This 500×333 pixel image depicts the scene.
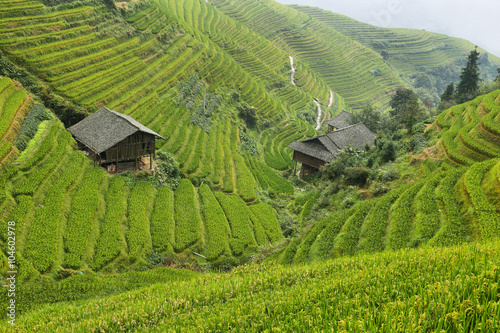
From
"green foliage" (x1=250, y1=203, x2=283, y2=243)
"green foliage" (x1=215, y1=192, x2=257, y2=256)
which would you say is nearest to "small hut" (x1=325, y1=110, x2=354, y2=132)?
"green foliage" (x1=250, y1=203, x2=283, y2=243)

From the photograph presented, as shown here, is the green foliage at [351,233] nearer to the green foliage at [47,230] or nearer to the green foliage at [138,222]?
the green foliage at [138,222]

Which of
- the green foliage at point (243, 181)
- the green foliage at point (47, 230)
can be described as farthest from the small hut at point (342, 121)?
the green foliage at point (47, 230)

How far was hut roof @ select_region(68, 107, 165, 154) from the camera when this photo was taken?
23609 mm

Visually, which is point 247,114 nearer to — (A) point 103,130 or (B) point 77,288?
(A) point 103,130

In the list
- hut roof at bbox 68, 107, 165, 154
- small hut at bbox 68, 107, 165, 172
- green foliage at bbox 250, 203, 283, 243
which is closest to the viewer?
hut roof at bbox 68, 107, 165, 154

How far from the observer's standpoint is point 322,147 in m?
37.3

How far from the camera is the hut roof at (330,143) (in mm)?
36438

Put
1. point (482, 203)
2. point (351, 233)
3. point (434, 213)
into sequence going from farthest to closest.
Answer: point (351, 233) < point (434, 213) < point (482, 203)

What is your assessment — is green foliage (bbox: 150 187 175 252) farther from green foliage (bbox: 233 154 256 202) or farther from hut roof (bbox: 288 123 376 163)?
hut roof (bbox: 288 123 376 163)

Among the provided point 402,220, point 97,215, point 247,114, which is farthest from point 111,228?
point 247,114

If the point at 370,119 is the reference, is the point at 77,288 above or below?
below

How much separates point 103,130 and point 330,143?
24771mm

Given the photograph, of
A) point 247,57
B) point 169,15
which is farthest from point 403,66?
point 169,15

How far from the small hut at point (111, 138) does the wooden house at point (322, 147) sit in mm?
19302
